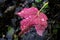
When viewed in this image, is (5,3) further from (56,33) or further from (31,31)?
(56,33)

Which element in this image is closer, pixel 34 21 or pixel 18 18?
pixel 34 21

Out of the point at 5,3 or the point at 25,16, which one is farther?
the point at 5,3

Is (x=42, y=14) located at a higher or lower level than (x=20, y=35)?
higher

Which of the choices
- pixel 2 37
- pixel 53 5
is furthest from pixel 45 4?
pixel 2 37

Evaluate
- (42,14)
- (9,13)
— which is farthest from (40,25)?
(9,13)

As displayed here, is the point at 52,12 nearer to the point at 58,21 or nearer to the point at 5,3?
the point at 58,21

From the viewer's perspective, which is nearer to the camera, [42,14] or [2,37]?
[42,14]

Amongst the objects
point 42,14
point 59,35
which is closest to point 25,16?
point 42,14

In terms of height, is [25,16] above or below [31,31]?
above
